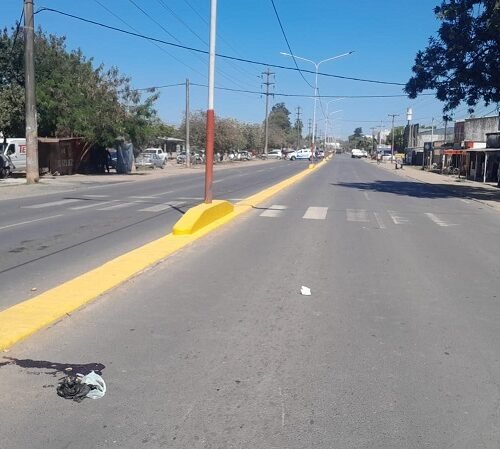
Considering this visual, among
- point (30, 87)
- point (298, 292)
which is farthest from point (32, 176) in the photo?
point (298, 292)

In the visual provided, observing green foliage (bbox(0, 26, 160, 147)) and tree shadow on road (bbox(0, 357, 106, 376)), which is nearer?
tree shadow on road (bbox(0, 357, 106, 376))

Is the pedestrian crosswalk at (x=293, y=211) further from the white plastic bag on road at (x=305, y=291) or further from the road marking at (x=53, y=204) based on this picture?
the white plastic bag on road at (x=305, y=291)

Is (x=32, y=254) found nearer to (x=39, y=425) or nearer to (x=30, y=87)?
(x=39, y=425)

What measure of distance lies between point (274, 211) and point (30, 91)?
1516 cm

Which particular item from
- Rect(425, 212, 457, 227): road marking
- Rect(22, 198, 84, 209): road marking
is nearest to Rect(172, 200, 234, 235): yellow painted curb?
Rect(425, 212, 457, 227): road marking

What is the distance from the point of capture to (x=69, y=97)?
35.4 metres

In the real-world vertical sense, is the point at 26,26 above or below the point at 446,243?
above

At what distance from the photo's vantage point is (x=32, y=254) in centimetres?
969

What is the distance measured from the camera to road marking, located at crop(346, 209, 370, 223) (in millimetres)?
15531

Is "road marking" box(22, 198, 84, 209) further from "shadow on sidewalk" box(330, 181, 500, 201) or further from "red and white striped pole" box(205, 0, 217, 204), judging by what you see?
"shadow on sidewalk" box(330, 181, 500, 201)

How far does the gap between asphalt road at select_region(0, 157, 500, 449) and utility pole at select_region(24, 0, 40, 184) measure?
20338mm

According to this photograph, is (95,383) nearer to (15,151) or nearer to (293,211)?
(293,211)

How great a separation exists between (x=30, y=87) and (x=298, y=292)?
22.9 metres

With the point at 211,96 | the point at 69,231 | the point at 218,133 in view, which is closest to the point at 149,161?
the point at 218,133
